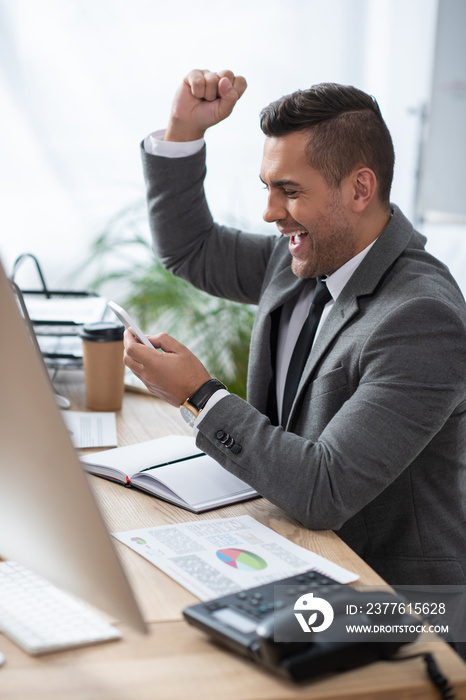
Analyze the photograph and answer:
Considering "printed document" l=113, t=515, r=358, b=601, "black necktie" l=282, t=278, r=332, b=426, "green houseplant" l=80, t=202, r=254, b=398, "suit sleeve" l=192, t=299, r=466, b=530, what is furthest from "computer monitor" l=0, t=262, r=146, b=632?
"green houseplant" l=80, t=202, r=254, b=398

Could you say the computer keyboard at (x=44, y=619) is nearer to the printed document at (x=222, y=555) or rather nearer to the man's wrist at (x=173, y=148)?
the printed document at (x=222, y=555)

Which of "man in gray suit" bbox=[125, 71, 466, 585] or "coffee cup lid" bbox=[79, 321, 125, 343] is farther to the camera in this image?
"coffee cup lid" bbox=[79, 321, 125, 343]

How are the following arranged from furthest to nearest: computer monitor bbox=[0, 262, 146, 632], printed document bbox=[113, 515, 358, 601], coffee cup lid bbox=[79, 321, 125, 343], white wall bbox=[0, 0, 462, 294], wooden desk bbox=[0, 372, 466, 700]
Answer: white wall bbox=[0, 0, 462, 294] → coffee cup lid bbox=[79, 321, 125, 343] → printed document bbox=[113, 515, 358, 601] → wooden desk bbox=[0, 372, 466, 700] → computer monitor bbox=[0, 262, 146, 632]

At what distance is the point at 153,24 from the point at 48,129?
23.5 inches

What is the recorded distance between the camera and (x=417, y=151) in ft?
10.4

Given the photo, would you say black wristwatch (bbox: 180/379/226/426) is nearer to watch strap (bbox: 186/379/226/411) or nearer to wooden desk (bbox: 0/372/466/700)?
watch strap (bbox: 186/379/226/411)

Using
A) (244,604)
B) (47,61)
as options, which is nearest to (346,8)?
(47,61)

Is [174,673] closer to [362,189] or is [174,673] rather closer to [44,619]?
[44,619]

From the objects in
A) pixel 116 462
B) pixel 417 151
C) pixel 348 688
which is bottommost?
→ pixel 116 462

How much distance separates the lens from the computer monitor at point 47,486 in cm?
57

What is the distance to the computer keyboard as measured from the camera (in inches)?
29.5

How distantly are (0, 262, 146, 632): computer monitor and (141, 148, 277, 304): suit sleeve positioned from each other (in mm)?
1139

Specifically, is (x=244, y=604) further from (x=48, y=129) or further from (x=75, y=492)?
(x=48, y=129)

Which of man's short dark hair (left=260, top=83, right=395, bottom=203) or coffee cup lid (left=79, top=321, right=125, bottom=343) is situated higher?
man's short dark hair (left=260, top=83, right=395, bottom=203)
